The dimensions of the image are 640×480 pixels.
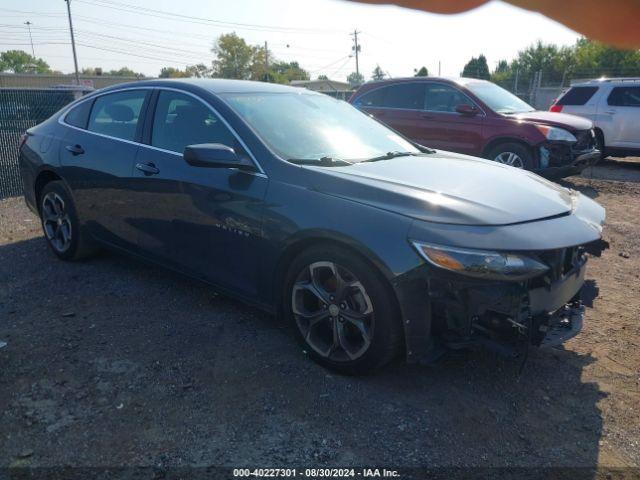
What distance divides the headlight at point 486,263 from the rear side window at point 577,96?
10.1 metres

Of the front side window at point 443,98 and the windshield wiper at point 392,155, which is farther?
the front side window at point 443,98

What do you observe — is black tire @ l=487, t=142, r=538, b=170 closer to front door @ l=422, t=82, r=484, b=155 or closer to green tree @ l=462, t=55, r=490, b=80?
front door @ l=422, t=82, r=484, b=155

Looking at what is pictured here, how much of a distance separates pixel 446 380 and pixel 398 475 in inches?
32.8

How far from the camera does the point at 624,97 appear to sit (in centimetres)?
1066

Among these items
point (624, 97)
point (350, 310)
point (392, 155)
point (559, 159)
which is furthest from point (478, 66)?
point (624, 97)

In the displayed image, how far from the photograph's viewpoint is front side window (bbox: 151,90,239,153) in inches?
138

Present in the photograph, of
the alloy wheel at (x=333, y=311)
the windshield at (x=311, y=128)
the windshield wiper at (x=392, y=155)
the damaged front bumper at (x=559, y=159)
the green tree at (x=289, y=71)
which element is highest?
the green tree at (x=289, y=71)

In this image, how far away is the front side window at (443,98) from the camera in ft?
27.1

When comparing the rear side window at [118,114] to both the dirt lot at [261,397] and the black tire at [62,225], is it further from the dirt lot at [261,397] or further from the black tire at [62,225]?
the dirt lot at [261,397]

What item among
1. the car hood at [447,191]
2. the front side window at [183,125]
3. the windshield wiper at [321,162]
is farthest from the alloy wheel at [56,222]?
the car hood at [447,191]

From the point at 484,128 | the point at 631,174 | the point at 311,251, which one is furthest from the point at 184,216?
the point at 631,174

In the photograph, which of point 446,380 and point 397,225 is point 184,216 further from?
point 446,380

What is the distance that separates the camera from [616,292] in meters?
4.22

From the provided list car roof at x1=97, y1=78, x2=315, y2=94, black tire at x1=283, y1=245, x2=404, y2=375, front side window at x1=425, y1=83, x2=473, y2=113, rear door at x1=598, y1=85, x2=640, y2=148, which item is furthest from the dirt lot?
rear door at x1=598, y1=85, x2=640, y2=148
